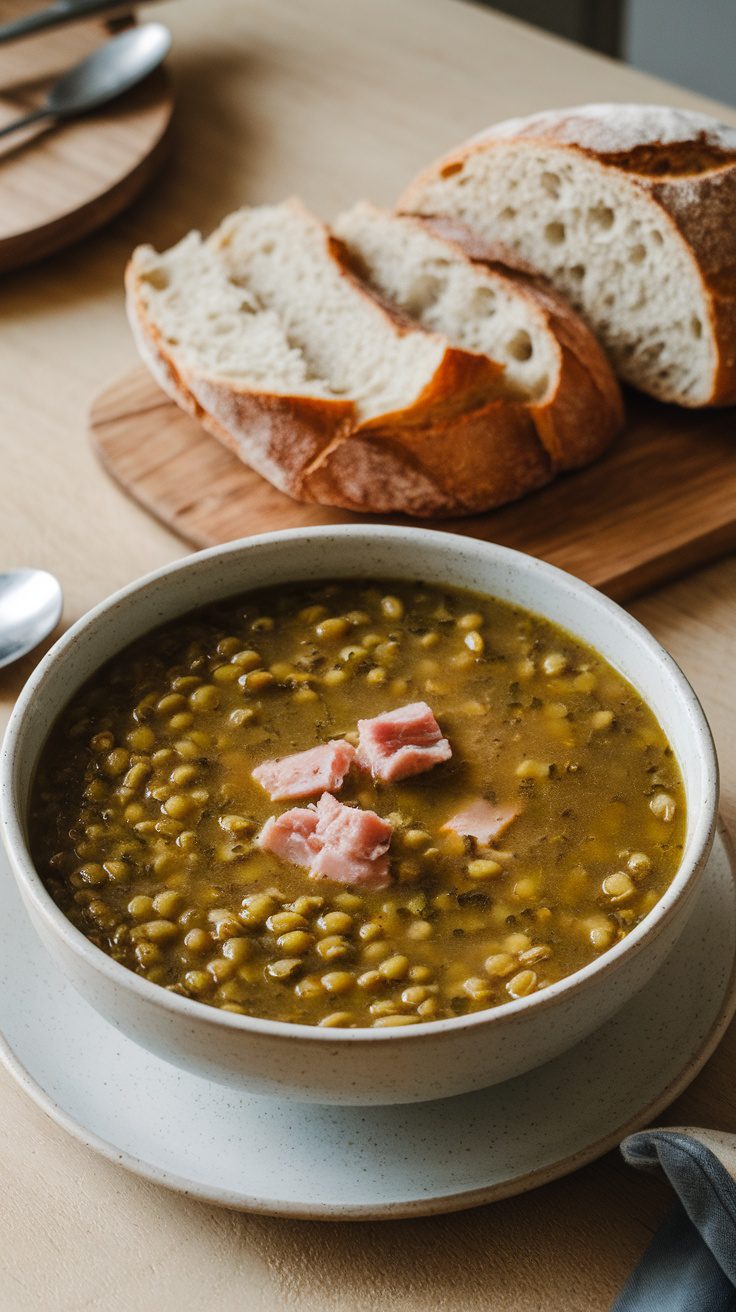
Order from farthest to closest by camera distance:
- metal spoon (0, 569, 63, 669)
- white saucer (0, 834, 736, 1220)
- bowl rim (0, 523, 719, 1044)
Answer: metal spoon (0, 569, 63, 669), white saucer (0, 834, 736, 1220), bowl rim (0, 523, 719, 1044)

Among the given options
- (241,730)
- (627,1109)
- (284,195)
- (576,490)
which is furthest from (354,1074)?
(284,195)

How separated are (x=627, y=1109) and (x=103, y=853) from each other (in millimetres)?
621

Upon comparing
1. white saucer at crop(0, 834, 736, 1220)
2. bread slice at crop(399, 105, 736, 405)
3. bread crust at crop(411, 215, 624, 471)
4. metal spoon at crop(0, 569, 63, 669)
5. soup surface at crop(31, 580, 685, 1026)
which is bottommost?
metal spoon at crop(0, 569, 63, 669)

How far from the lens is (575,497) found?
2.29 metres

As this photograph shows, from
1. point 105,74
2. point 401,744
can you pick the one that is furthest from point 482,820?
point 105,74

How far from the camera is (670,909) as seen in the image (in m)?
1.32

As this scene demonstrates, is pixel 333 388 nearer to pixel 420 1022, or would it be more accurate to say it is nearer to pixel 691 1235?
pixel 420 1022

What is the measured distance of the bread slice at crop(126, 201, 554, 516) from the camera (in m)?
2.19

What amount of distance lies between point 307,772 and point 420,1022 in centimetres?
37

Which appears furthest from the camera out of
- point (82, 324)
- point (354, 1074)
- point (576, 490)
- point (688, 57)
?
point (688, 57)

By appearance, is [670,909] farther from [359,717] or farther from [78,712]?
[78,712]

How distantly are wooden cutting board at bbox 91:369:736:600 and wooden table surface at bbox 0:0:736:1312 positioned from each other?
0.06 meters

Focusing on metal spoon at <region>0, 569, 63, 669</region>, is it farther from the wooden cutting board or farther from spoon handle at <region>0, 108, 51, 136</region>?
spoon handle at <region>0, 108, 51, 136</region>

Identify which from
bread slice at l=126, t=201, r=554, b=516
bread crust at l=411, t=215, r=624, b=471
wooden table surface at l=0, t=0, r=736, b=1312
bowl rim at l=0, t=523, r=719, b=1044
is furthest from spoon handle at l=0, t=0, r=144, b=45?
bowl rim at l=0, t=523, r=719, b=1044
